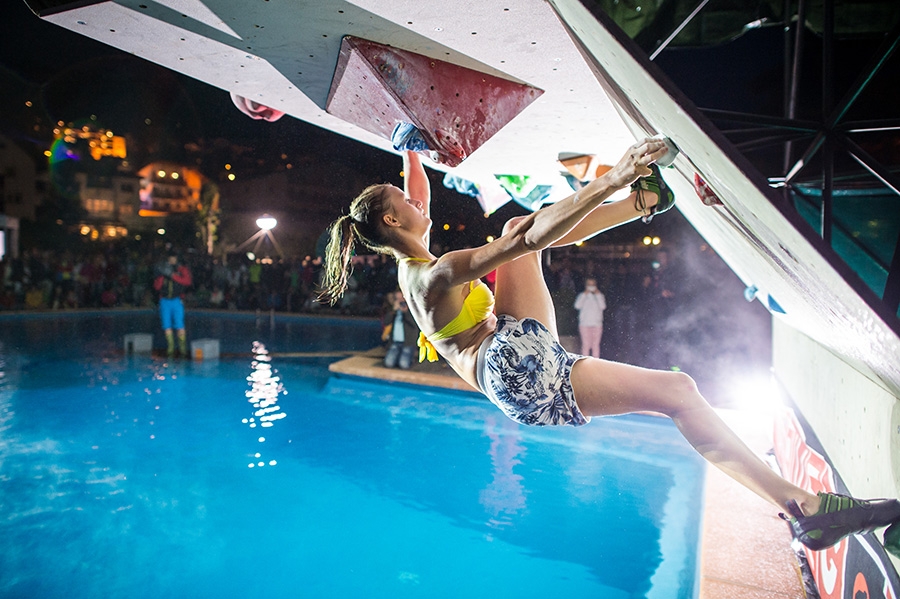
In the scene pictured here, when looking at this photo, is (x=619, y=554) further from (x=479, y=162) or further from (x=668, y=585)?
(x=479, y=162)

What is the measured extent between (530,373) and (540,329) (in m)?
0.19

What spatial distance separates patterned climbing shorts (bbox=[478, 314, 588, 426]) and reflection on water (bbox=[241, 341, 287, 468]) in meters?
3.82

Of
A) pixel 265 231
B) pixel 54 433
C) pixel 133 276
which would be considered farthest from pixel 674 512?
pixel 265 231

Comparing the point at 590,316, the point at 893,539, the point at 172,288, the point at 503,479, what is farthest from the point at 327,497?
the point at 172,288

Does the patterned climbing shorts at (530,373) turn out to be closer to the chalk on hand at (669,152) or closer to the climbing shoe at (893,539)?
the chalk on hand at (669,152)

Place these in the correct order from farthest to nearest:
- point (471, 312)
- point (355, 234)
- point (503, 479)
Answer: point (503, 479) < point (355, 234) < point (471, 312)

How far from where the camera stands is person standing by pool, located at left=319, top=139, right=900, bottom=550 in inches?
65.8

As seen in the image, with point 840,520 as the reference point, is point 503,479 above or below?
below

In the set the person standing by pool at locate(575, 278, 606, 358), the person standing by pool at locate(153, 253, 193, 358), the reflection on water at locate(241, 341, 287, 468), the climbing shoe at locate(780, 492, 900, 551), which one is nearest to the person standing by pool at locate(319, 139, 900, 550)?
the climbing shoe at locate(780, 492, 900, 551)

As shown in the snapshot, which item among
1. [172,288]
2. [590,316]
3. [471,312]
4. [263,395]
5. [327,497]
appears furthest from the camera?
[172,288]

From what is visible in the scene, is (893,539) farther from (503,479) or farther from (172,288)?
(172,288)

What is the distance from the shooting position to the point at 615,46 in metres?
1.28

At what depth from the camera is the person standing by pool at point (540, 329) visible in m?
1.67

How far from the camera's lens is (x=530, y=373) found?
2051 millimetres
